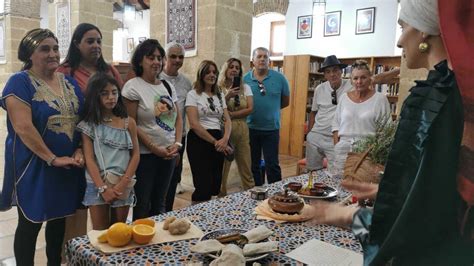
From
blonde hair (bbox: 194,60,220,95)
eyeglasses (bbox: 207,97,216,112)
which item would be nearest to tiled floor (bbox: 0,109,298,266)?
eyeglasses (bbox: 207,97,216,112)

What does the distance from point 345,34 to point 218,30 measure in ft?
18.9

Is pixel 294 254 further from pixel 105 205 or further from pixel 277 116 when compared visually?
pixel 277 116

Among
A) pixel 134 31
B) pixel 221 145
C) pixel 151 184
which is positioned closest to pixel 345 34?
pixel 221 145

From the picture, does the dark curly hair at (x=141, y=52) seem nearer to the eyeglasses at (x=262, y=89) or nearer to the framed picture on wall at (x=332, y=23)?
the eyeglasses at (x=262, y=89)

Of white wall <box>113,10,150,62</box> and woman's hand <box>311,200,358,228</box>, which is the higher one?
white wall <box>113,10,150,62</box>

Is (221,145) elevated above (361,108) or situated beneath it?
situated beneath

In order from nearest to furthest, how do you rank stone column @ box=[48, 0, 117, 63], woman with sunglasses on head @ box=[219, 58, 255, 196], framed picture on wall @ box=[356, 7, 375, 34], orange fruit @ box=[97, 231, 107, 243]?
orange fruit @ box=[97, 231, 107, 243], woman with sunglasses on head @ box=[219, 58, 255, 196], stone column @ box=[48, 0, 117, 63], framed picture on wall @ box=[356, 7, 375, 34]

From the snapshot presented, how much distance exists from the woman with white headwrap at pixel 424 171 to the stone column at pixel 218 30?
3.14 meters

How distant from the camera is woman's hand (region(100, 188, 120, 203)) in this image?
1972 millimetres

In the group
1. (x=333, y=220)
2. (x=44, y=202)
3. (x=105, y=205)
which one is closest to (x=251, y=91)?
(x=105, y=205)

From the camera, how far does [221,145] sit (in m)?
2.98

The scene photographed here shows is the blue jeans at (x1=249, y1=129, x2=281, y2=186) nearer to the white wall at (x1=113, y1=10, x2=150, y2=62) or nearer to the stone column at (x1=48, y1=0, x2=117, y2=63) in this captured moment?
the stone column at (x1=48, y1=0, x2=117, y2=63)

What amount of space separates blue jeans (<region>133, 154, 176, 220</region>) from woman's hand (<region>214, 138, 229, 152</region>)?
1.68 ft

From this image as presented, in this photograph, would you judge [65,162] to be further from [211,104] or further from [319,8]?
[319,8]
